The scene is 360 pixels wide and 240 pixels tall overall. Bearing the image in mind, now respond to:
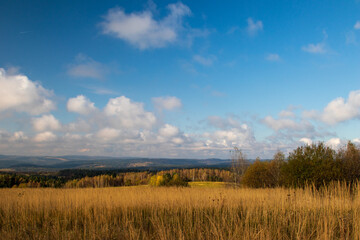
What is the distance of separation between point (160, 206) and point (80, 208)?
2.94 m

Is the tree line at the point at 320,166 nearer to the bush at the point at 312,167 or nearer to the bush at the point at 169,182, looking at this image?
the bush at the point at 312,167

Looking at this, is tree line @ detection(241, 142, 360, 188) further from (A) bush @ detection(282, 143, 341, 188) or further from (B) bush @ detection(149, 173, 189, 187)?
(B) bush @ detection(149, 173, 189, 187)

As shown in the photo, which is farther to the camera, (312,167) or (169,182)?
(169,182)

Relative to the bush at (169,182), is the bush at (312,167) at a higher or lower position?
higher

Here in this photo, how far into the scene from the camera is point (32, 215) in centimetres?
777

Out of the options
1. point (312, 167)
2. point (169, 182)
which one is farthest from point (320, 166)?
point (169, 182)


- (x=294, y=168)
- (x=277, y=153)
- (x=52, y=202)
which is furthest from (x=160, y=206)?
(x=277, y=153)

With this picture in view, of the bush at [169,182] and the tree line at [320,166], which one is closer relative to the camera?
the tree line at [320,166]

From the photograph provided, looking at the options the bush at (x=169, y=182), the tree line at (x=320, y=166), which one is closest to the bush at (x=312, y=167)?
the tree line at (x=320, y=166)

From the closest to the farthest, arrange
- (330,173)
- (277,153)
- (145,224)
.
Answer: (145,224) → (330,173) → (277,153)

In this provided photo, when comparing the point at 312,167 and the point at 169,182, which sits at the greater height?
the point at 312,167

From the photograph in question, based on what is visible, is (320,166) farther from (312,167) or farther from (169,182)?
(169,182)

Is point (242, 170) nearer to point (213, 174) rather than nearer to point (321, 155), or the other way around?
point (321, 155)

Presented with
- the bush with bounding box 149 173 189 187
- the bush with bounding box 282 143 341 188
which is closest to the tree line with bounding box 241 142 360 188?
the bush with bounding box 282 143 341 188
